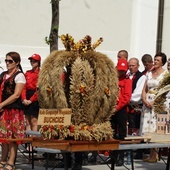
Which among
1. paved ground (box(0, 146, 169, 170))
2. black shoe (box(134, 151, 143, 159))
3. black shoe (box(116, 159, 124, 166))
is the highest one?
A: black shoe (box(134, 151, 143, 159))

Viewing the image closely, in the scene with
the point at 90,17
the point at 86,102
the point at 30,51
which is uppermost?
the point at 90,17

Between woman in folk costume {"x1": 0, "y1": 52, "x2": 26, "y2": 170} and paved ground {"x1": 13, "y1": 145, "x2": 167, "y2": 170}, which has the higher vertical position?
woman in folk costume {"x1": 0, "y1": 52, "x2": 26, "y2": 170}

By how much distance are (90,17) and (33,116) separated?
6.48 m

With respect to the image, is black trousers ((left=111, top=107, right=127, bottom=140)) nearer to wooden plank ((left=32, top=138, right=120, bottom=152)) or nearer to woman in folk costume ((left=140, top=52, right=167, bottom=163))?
woman in folk costume ((left=140, top=52, right=167, bottom=163))

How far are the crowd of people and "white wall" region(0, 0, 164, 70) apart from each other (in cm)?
485

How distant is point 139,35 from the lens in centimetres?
1816

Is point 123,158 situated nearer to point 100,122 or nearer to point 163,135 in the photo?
point 163,135

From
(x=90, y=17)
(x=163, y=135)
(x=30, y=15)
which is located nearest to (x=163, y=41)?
(x=90, y=17)

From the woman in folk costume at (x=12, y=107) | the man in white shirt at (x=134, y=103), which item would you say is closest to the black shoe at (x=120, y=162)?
the man in white shirt at (x=134, y=103)

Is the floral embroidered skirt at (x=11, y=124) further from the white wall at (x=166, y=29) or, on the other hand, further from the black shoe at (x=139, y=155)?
the white wall at (x=166, y=29)

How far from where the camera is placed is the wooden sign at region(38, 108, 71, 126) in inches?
308

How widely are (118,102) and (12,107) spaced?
5.35ft

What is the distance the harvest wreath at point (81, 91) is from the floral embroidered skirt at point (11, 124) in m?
1.63

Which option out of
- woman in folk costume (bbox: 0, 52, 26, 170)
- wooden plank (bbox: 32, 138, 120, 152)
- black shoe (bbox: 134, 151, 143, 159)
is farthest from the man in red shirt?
wooden plank (bbox: 32, 138, 120, 152)
